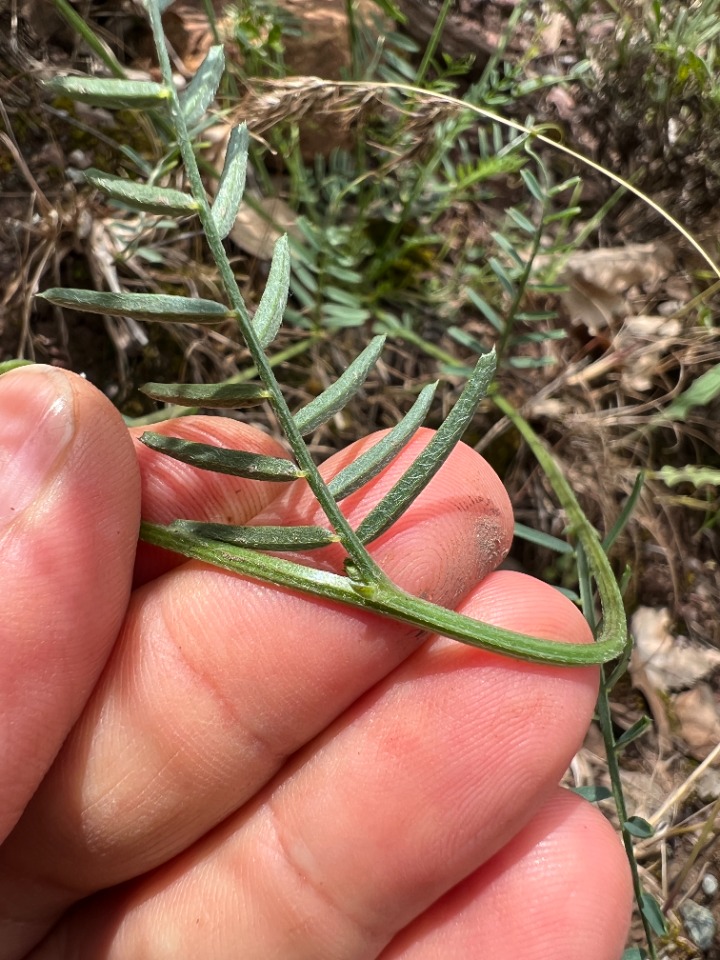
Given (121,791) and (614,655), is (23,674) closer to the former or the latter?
(121,791)

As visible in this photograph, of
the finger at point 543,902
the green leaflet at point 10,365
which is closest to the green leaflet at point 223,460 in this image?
the green leaflet at point 10,365

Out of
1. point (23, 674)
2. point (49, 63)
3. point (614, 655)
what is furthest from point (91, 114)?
point (614, 655)

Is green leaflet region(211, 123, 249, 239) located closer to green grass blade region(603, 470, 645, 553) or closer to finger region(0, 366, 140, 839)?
finger region(0, 366, 140, 839)

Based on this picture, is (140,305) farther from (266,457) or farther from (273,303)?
(266,457)

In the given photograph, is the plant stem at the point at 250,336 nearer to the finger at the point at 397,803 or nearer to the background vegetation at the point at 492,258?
the finger at the point at 397,803

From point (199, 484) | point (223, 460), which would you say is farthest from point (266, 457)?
point (199, 484)
